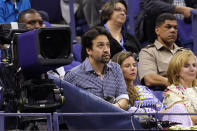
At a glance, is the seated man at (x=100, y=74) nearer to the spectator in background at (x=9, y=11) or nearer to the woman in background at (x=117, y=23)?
the woman in background at (x=117, y=23)

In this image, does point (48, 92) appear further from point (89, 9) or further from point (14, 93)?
point (89, 9)

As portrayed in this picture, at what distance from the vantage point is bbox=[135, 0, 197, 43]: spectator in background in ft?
24.0

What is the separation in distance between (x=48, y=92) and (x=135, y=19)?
4.27m

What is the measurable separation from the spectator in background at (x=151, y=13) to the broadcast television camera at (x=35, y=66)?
11.5 feet

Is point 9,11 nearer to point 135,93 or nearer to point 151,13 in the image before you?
point 151,13

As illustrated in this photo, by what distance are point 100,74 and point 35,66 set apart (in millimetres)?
1497

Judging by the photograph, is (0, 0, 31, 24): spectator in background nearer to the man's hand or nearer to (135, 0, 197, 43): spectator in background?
(135, 0, 197, 43): spectator in background

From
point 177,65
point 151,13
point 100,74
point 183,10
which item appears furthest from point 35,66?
point 183,10

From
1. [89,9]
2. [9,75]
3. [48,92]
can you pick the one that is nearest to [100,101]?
[48,92]

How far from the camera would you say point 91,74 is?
512 cm

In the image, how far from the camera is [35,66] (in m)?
3.78

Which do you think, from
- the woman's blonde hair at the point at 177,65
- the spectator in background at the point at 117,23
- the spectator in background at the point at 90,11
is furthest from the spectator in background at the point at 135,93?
the spectator in background at the point at 90,11

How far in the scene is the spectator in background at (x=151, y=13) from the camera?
24.0 ft

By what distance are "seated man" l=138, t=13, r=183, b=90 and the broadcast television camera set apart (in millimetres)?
2411
